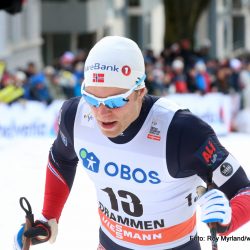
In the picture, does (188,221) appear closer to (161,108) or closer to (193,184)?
(193,184)

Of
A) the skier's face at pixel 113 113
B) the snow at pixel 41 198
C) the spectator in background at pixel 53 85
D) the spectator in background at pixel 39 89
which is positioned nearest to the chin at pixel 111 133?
the skier's face at pixel 113 113

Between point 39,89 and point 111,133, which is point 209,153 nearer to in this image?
point 111,133

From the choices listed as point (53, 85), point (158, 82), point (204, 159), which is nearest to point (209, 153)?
point (204, 159)

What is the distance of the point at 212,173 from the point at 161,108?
0.36 meters

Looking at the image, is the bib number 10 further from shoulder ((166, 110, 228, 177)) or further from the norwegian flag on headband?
the norwegian flag on headband

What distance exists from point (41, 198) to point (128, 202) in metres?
3.53

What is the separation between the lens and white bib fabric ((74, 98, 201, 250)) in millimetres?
3166

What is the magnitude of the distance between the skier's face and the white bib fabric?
0.35 feet

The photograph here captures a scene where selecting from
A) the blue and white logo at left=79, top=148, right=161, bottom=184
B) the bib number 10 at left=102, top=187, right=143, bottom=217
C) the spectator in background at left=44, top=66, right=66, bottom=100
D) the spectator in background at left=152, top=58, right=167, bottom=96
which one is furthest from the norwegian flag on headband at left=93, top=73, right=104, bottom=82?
the spectator in background at left=44, top=66, right=66, bottom=100

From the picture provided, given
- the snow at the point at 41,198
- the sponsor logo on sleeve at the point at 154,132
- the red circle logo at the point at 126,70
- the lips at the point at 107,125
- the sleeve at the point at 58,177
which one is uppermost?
the red circle logo at the point at 126,70

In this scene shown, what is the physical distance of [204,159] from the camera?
9.92 ft

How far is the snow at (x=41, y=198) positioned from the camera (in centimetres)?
547

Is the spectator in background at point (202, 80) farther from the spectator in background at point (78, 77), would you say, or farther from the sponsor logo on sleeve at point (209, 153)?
the sponsor logo on sleeve at point (209, 153)

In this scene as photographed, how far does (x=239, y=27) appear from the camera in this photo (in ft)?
157
